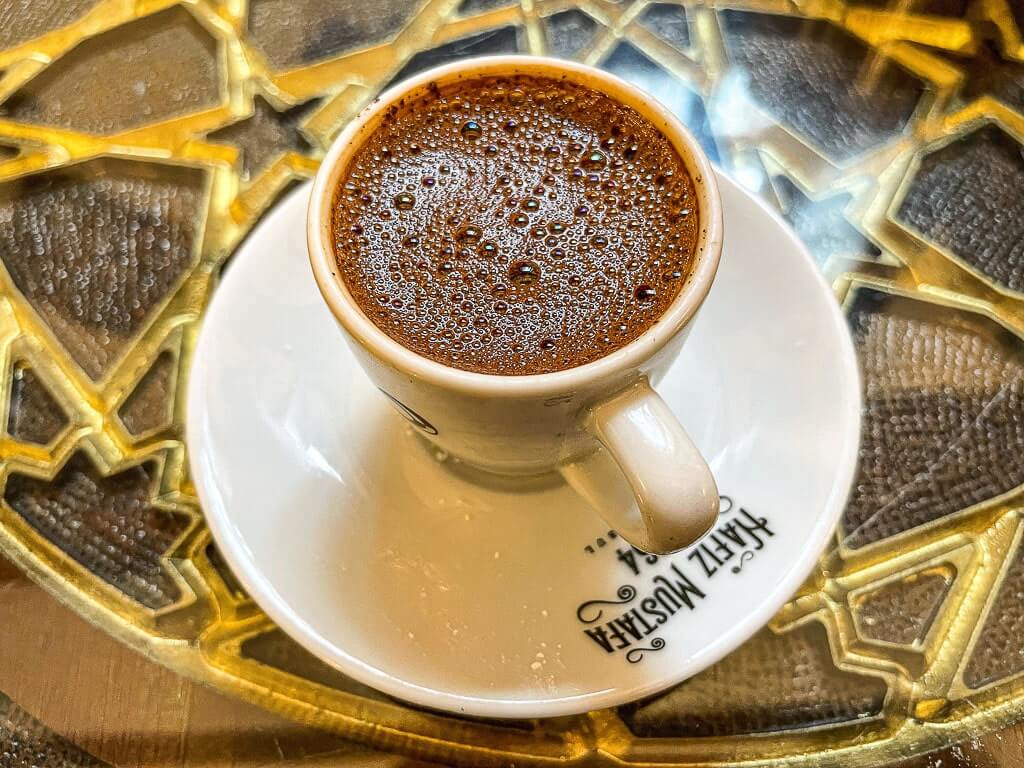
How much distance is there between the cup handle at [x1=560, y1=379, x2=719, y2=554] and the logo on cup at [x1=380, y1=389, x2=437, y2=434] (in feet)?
0.41

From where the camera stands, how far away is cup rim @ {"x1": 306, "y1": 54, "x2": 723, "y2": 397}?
537 millimetres

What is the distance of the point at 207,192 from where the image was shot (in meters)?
0.92

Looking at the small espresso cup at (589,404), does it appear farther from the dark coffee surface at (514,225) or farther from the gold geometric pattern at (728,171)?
the gold geometric pattern at (728,171)

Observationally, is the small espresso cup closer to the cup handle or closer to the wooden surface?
the cup handle

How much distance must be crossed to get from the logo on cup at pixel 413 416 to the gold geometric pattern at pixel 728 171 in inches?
8.9

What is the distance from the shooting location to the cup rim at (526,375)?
1.76ft

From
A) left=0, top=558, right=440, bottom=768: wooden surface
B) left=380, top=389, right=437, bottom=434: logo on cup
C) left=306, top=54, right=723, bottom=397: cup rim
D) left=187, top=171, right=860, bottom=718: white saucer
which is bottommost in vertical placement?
left=0, top=558, right=440, bottom=768: wooden surface

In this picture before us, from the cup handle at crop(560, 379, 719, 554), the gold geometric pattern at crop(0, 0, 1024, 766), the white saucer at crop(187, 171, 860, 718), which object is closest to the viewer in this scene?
the cup handle at crop(560, 379, 719, 554)

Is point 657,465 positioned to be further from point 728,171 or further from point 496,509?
point 728,171

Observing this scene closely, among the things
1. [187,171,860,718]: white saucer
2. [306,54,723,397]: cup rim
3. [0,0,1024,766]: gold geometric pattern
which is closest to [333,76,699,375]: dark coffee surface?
[306,54,723,397]: cup rim

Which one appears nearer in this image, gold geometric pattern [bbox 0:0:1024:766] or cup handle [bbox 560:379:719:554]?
cup handle [bbox 560:379:719:554]

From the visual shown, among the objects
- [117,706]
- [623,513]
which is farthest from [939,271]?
[117,706]

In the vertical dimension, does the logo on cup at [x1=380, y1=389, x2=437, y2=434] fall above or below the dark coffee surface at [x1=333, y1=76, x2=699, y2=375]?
below

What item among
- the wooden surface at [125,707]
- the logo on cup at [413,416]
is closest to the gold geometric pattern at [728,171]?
the wooden surface at [125,707]
